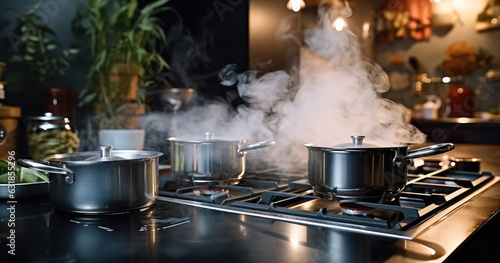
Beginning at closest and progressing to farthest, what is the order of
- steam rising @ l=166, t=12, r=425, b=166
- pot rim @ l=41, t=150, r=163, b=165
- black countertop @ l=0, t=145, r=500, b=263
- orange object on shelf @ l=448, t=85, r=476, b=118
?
black countertop @ l=0, t=145, r=500, b=263
pot rim @ l=41, t=150, r=163, b=165
steam rising @ l=166, t=12, r=425, b=166
orange object on shelf @ l=448, t=85, r=476, b=118

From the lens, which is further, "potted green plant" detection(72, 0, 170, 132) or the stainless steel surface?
"potted green plant" detection(72, 0, 170, 132)

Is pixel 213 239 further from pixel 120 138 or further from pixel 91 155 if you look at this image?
pixel 120 138

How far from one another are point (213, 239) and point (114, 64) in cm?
125

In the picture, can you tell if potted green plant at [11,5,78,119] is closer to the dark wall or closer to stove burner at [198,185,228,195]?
the dark wall

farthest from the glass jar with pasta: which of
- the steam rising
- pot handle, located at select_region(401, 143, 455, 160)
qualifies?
pot handle, located at select_region(401, 143, 455, 160)

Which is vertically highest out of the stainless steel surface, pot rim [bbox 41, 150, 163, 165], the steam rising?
the steam rising

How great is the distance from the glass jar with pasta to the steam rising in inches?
16.5

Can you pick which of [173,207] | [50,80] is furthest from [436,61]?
[173,207]

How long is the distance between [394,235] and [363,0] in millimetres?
5271

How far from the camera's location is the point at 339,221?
2.58 feet

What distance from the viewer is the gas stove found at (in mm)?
768

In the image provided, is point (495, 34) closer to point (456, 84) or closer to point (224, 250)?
point (456, 84)

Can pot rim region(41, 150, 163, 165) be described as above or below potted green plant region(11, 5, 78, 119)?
below

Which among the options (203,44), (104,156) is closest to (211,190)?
(104,156)
